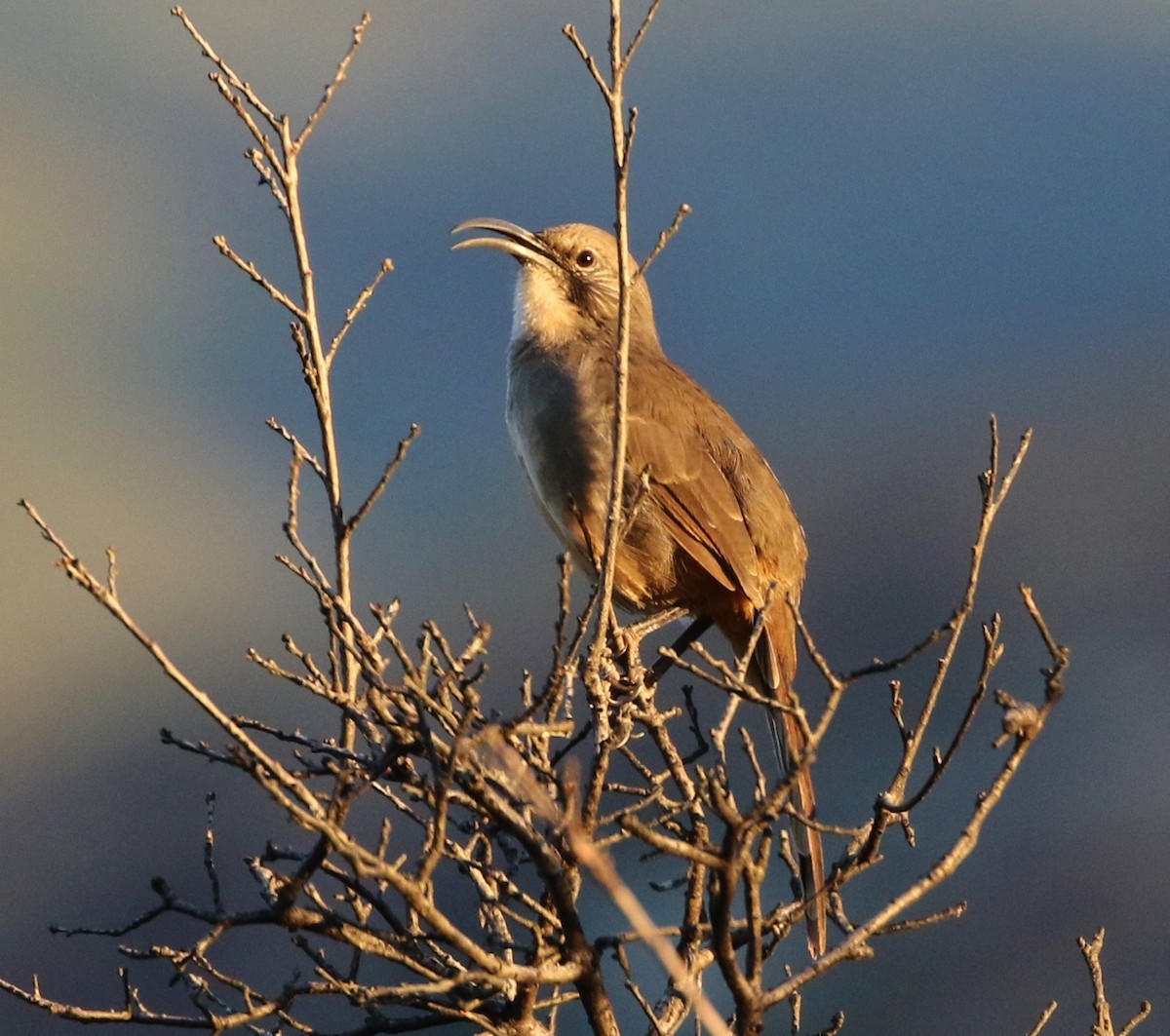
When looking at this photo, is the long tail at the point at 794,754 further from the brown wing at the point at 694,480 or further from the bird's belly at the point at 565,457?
the bird's belly at the point at 565,457

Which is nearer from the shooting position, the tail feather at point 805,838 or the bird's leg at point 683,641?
the tail feather at point 805,838

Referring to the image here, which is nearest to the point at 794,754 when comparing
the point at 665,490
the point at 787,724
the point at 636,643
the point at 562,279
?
the point at 787,724

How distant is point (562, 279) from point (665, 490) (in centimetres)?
102

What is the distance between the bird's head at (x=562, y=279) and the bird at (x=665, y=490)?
0.30 ft

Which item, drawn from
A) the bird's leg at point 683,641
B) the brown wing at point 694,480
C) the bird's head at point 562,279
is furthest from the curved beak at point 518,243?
the bird's leg at point 683,641

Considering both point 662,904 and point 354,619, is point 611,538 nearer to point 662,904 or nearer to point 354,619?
point 354,619

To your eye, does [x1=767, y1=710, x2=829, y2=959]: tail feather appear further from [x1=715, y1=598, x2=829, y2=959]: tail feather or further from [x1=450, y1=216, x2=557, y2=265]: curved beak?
[x1=450, y1=216, x2=557, y2=265]: curved beak

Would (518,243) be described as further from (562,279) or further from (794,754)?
(794,754)

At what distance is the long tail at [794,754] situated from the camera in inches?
158

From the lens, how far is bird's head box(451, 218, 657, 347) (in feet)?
18.9

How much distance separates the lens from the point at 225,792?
1898cm

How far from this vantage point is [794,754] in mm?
4156

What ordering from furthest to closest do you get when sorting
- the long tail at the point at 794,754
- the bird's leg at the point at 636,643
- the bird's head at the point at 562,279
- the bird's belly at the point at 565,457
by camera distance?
the bird's head at the point at 562,279 < the bird's belly at the point at 565,457 < the bird's leg at the point at 636,643 < the long tail at the point at 794,754

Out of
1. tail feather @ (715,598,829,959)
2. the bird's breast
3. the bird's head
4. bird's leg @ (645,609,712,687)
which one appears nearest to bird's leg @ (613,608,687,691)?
bird's leg @ (645,609,712,687)
